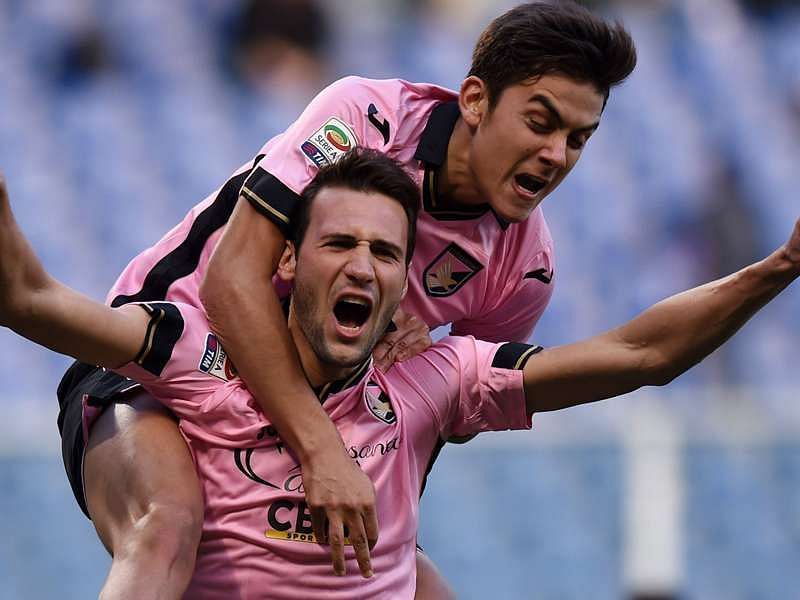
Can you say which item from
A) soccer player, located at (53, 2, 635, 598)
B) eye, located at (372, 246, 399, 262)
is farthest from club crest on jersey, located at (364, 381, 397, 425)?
eye, located at (372, 246, 399, 262)

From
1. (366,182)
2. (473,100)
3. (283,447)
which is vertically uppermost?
(473,100)

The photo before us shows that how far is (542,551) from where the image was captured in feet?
28.2

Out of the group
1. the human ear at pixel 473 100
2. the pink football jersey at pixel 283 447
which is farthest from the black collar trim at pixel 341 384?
the human ear at pixel 473 100

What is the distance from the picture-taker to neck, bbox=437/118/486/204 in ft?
14.3

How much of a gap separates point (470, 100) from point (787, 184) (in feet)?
16.5

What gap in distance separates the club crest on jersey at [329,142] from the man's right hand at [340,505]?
76 cm

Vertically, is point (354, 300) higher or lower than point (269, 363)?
higher

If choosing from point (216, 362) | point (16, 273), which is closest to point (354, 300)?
point (216, 362)

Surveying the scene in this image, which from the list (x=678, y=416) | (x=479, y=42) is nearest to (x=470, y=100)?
(x=479, y=42)

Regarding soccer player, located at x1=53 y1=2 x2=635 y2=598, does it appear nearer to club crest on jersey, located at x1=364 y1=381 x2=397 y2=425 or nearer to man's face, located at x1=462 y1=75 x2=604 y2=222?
man's face, located at x1=462 y1=75 x2=604 y2=222

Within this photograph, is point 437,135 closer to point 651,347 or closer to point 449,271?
point 449,271

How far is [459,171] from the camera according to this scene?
4363 mm

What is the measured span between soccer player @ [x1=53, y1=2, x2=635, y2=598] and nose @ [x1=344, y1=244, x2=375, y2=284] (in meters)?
0.21

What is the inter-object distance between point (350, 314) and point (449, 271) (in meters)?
0.51
